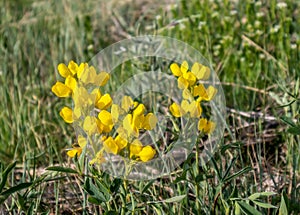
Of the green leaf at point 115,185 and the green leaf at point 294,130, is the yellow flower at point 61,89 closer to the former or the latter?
the green leaf at point 115,185

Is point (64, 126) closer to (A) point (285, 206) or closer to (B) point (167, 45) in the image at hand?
(B) point (167, 45)

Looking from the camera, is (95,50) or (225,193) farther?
(95,50)

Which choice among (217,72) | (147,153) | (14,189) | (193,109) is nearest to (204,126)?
(193,109)

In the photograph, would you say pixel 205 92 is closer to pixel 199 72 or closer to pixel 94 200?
pixel 199 72

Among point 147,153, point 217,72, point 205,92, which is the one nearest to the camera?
point 147,153

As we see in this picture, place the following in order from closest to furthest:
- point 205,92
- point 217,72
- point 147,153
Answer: point 147,153 < point 205,92 < point 217,72

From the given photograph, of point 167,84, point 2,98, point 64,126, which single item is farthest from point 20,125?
point 167,84

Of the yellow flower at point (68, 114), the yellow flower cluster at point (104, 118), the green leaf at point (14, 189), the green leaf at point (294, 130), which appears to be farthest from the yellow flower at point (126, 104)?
the green leaf at point (294, 130)

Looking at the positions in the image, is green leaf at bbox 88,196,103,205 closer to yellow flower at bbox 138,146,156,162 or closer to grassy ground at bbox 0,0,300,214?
→ grassy ground at bbox 0,0,300,214
